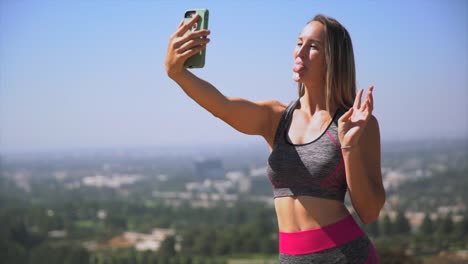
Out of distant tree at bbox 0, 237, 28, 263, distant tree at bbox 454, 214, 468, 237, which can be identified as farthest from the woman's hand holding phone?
distant tree at bbox 0, 237, 28, 263

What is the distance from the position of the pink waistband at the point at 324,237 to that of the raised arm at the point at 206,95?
330 mm

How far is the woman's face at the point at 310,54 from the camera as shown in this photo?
218cm

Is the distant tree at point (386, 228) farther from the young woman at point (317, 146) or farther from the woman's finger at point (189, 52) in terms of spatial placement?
the woman's finger at point (189, 52)

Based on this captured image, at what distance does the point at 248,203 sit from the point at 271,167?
222 ft

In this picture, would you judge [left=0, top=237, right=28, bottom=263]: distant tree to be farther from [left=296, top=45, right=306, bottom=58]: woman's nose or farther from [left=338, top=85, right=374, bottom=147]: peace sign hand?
[left=338, top=85, right=374, bottom=147]: peace sign hand

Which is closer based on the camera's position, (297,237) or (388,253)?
(297,237)

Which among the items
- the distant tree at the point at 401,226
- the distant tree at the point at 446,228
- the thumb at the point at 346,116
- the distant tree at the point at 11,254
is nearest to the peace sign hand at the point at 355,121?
the thumb at the point at 346,116

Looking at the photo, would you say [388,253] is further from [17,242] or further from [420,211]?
[420,211]

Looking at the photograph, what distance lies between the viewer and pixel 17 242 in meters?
43.7

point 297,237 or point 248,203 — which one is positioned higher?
point 297,237

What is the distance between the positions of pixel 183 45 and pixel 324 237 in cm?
70

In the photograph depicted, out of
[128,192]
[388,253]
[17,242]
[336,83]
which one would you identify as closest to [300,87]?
[336,83]

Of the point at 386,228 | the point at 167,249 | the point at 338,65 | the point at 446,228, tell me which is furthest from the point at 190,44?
the point at 167,249

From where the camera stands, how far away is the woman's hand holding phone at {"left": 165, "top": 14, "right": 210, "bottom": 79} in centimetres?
205
